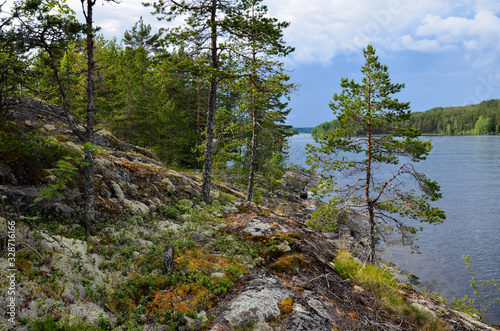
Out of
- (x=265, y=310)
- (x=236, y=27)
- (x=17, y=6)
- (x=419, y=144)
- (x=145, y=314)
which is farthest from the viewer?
(x=419, y=144)

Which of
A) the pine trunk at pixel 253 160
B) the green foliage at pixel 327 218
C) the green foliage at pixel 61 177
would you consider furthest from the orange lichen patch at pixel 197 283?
the pine trunk at pixel 253 160

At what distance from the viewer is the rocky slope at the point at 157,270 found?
5.16 meters

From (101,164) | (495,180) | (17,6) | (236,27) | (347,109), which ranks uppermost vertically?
(236,27)

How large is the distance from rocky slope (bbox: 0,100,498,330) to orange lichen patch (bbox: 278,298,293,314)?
0.07ft

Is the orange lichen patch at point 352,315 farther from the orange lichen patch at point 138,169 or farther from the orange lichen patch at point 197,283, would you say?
the orange lichen patch at point 138,169

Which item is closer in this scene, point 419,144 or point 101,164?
point 101,164

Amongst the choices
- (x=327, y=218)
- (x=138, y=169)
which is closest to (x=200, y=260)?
(x=138, y=169)

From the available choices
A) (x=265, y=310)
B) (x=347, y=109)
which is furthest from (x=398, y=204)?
(x=265, y=310)

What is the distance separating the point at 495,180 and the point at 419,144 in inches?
1672

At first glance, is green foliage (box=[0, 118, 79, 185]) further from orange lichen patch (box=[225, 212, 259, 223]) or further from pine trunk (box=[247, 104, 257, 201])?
pine trunk (box=[247, 104, 257, 201])

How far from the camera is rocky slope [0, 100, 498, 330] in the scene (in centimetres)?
516

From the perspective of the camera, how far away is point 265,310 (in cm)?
605

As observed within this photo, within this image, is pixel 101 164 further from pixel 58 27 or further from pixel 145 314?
pixel 145 314

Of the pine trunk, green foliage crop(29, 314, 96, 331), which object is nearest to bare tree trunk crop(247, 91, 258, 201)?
the pine trunk
